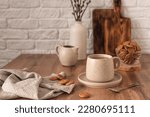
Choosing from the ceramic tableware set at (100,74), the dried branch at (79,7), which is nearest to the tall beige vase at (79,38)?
the dried branch at (79,7)

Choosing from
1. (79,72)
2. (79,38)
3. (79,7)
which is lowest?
(79,72)

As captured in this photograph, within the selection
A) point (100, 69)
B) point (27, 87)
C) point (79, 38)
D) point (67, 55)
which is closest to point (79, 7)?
→ point (79, 38)

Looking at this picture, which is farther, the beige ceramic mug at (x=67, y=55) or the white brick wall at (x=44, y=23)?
the white brick wall at (x=44, y=23)

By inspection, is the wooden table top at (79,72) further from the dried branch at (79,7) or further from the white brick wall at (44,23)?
the dried branch at (79,7)

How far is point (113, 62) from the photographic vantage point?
3.83ft

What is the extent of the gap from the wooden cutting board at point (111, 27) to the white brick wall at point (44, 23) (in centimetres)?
4

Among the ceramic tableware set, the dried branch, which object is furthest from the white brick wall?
the ceramic tableware set

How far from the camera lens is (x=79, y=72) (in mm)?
1293

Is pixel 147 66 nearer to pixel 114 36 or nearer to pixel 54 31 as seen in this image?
pixel 114 36

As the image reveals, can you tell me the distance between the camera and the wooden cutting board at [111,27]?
1622mm

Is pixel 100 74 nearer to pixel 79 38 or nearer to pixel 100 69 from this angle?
pixel 100 69

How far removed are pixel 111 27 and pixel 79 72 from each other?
1.44ft

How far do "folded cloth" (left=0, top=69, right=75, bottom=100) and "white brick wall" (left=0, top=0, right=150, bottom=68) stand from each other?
0.60 meters

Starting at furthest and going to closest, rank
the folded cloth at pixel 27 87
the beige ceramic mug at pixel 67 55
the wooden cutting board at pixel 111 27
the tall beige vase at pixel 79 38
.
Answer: the wooden cutting board at pixel 111 27
the tall beige vase at pixel 79 38
the beige ceramic mug at pixel 67 55
the folded cloth at pixel 27 87
